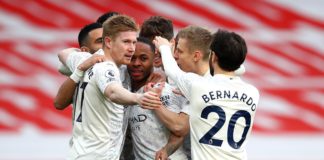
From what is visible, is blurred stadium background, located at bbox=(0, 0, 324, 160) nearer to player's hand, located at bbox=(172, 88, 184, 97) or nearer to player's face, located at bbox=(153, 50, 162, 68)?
player's face, located at bbox=(153, 50, 162, 68)

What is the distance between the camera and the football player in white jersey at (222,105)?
659cm

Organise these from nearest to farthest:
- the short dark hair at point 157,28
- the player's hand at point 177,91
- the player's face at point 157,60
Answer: the player's hand at point 177,91 → the player's face at point 157,60 → the short dark hair at point 157,28

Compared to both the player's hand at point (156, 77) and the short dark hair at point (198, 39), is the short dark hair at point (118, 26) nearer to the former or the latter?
the short dark hair at point (198, 39)

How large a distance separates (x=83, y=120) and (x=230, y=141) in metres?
1.05


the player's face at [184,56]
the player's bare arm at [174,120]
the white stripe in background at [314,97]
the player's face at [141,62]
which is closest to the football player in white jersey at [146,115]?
the player's face at [141,62]

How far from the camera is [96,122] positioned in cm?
695

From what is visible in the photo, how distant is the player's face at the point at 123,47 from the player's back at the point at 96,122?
14cm

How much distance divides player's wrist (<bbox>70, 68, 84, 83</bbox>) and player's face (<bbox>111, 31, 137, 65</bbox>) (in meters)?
0.26

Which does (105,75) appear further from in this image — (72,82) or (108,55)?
(72,82)

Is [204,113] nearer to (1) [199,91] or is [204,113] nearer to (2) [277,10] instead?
(1) [199,91]

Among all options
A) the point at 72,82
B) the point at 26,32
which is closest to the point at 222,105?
the point at 72,82

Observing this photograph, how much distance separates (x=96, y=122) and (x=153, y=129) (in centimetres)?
46

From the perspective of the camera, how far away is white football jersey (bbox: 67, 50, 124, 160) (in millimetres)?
6887

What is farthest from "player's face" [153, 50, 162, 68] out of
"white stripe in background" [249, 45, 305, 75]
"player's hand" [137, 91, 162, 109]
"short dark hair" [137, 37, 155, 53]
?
"white stripe in background" [249, 45, 305, 75]
